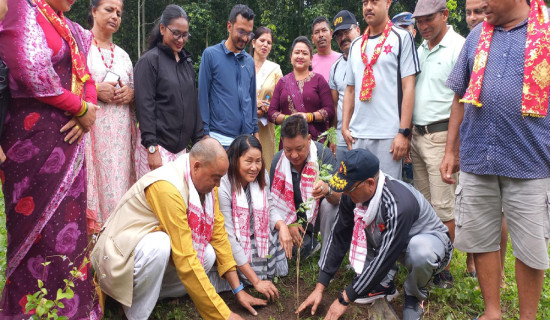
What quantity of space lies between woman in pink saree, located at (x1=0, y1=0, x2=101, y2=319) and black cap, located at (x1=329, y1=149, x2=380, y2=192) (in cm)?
160

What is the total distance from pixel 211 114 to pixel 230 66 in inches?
19.5

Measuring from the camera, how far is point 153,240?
2867mm

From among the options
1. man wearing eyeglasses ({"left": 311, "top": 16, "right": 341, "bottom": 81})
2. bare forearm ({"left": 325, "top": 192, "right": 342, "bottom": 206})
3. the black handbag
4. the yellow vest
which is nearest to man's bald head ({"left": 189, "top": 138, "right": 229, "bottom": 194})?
the yellow vest

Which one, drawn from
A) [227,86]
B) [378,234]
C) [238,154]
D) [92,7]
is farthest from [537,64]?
[92,7]

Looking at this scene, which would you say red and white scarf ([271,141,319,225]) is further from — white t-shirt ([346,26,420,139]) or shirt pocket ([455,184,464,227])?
shirt pocket ([455,184,464,227])

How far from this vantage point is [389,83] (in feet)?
12.2

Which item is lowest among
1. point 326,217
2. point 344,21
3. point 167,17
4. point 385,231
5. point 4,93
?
point 326,217

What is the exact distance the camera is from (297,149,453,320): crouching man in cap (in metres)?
2.96

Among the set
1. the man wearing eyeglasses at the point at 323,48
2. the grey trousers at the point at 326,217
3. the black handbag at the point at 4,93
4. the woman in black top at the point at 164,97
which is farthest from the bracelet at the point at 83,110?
the man wearing eyeglasses at the point at 323,48

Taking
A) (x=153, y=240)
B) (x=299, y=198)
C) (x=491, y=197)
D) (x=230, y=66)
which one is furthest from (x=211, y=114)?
(x=491, y=197)

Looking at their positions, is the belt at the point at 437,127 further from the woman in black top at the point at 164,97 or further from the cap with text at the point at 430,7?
the woman in black top at the point at 164,97

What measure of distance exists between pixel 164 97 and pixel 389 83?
6.04 ft

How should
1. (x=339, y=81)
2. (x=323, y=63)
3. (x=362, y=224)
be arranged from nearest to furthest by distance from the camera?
(x=362, y=224) < (x=339, y=81) < (x=323, y=63)

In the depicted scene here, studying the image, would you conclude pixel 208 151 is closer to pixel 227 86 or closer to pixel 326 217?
pixel 326 217
